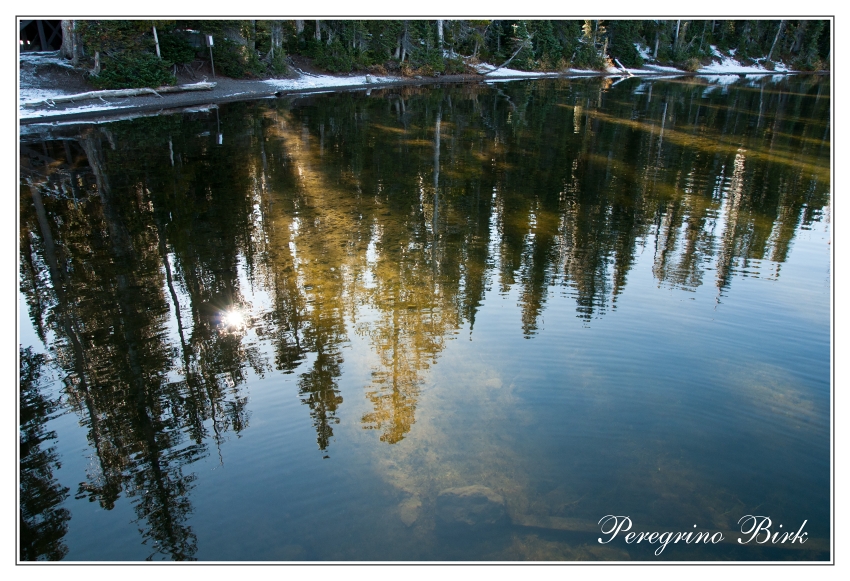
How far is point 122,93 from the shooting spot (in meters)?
30.5

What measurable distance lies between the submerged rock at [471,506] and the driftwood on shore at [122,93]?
29.0m

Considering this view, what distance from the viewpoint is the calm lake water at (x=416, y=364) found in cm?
582

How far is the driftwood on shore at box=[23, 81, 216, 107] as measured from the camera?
2734cm

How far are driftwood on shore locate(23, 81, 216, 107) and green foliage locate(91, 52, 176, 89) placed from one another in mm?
455

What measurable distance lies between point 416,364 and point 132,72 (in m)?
30.7

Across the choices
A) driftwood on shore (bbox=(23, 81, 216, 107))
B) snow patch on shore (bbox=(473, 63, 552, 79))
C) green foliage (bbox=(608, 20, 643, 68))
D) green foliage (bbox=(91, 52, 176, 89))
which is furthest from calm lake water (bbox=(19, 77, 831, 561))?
green foliage (bbox=(608, 20, 643, 68))

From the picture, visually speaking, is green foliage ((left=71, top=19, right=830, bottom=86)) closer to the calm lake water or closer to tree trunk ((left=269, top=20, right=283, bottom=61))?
tree trunk ((left=269, top=20, right=283, bottom=61))

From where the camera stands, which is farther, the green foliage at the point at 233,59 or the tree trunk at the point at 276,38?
the tree trunk at the point at 276,38

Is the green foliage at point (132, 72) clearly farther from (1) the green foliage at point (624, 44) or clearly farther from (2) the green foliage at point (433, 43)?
(1) the green foliage at point (624, 44)

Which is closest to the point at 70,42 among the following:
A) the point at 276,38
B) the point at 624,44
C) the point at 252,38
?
the point at 252,38
